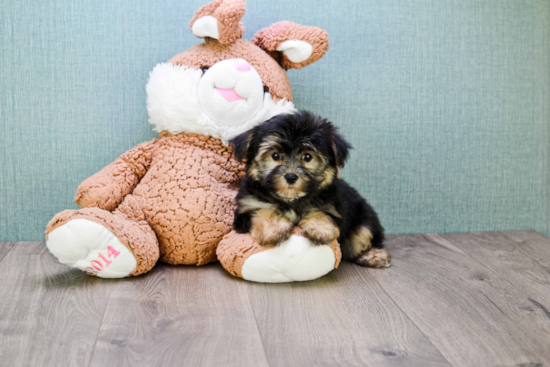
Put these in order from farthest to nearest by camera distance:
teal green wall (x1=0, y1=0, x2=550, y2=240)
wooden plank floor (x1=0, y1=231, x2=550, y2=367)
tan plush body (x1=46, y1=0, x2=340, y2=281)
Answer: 1. teal green wall (x1=0, y1=0, x2=550, y2=240)
2. tan plush body (x1=46, y1=0, x2=340, y2=281)
3. wooden plank floor (x1=0, y1=231, x2=550, y2=367)

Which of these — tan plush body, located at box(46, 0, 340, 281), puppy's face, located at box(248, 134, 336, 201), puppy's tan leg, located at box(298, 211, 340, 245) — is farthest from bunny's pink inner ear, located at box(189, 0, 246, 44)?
puppy's tan leg, located at box(298, 211, 340, 245)

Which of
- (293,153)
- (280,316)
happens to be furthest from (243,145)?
(280,316)

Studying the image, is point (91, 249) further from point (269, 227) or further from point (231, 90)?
point (231, 90)

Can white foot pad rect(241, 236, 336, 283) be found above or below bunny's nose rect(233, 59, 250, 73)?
below

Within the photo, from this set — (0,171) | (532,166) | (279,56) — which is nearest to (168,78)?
(279,56)

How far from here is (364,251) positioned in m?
2.53

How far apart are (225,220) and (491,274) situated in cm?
132

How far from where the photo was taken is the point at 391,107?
2.96m

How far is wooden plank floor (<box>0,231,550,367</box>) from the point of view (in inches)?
63.4

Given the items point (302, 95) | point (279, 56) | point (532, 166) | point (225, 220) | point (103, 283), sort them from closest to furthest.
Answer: point (103, 283)
point (225, 220)
point (279, 56)
point (302, 95)
point (532, 166)

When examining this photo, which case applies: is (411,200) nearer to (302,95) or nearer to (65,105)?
(302,95)

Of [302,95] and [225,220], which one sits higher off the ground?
[302,95]

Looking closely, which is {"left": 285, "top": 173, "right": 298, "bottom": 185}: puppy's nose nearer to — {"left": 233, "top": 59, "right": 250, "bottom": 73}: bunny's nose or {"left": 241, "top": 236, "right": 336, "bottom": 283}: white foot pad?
{"left": 241, "top": 236, "right": 336, "bottom": 283}: white foot pad

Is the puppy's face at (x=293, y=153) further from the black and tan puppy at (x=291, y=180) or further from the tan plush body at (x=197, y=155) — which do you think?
the tan plush body at (x=197, y=155)
